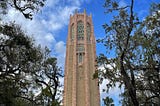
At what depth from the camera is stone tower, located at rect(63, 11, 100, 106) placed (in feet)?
236

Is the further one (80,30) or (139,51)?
(80,30)

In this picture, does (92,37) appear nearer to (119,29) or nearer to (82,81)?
(82,81)

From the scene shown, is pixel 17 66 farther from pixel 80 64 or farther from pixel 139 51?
pixel 80 64

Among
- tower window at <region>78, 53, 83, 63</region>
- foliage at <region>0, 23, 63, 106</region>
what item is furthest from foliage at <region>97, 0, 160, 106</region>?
tower window at <region>78, 53, 83, 63</region>

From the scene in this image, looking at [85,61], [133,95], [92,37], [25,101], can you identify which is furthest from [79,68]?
[133,95]

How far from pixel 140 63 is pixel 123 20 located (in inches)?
107

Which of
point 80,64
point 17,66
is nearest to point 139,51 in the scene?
point 17,66

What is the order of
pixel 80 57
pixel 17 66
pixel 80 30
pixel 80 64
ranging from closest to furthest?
pixel 17 66 → pixel 80 64 → pixel 80 57 → pixel 80 30

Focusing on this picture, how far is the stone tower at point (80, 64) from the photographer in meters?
71.8

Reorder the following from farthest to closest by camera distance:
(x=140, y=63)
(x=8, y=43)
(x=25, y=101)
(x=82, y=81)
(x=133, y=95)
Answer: (x=82, y=81) → (x=25, y=101) → (x=140, y=63) → (x=8, y=43) → (x=133, y=95)

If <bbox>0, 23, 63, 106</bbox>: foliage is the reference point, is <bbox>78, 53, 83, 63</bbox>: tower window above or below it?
above

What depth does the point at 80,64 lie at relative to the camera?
77125 millimetres

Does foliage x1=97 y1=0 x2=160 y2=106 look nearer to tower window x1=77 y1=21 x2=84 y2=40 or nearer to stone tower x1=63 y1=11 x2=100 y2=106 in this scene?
stone tower x1=63 y1=11 x2=100 y2=106

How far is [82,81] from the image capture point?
74.6 m
